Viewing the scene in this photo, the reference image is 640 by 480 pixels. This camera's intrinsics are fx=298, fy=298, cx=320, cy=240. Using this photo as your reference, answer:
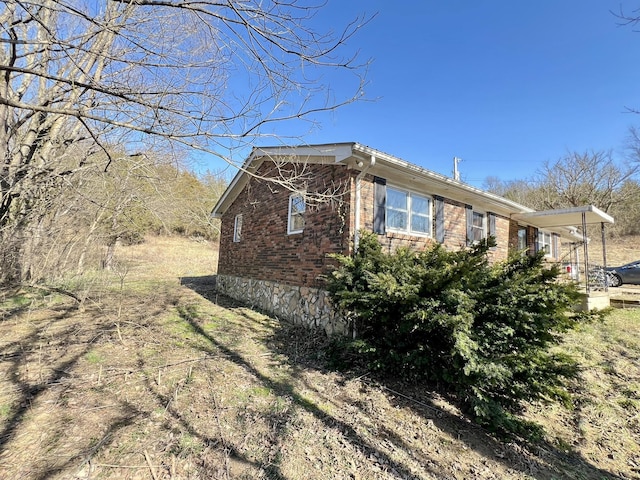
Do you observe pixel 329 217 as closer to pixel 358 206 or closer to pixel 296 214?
pixel 358 206

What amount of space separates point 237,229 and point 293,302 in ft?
16.1

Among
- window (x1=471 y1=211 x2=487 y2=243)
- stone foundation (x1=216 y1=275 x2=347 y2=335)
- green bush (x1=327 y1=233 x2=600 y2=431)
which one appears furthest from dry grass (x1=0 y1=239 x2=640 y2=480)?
window (x1=471 y1=211 x2=487 y2=243)

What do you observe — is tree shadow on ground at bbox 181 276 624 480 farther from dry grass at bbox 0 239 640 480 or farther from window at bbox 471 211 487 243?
window at bbox 471 211 487 243

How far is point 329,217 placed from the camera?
6.34 metres

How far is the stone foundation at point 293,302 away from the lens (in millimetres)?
6004

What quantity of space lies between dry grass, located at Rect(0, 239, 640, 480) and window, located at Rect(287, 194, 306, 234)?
2762mm

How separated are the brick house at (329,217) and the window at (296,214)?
0.09 ft

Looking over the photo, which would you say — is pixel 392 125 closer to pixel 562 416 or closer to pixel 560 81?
pixel 560 81

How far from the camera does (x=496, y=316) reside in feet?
12.5


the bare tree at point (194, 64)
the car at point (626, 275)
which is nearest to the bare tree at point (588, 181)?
the car at point (626, 275)

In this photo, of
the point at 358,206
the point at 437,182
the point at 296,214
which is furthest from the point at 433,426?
the point at 296,214

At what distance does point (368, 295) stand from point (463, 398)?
181cm

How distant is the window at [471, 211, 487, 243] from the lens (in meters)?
8.98

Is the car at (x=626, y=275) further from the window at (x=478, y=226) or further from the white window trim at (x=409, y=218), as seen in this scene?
A: the white window trim at (x=409, y=218)
